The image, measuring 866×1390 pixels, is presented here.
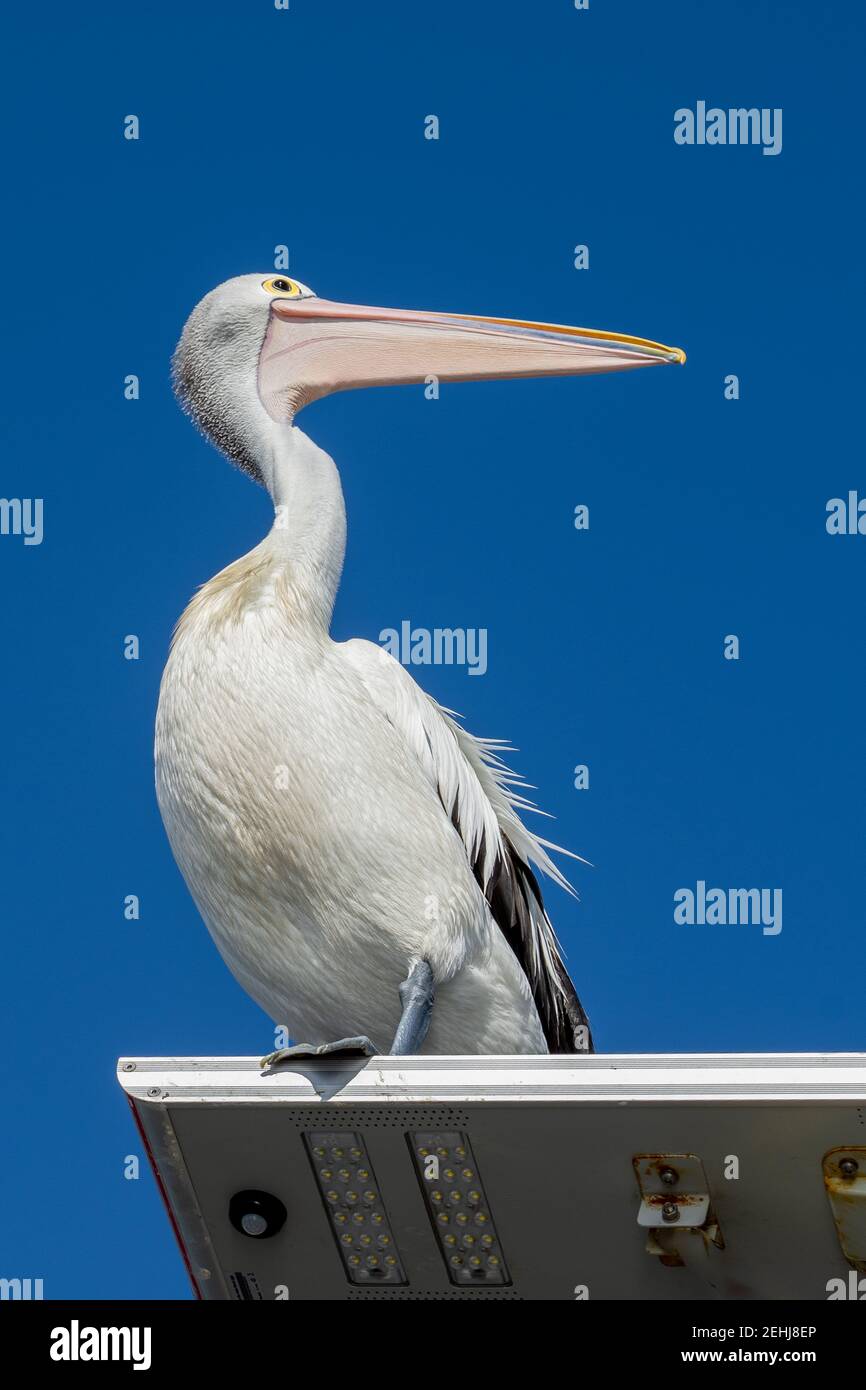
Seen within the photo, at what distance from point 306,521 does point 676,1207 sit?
338cm

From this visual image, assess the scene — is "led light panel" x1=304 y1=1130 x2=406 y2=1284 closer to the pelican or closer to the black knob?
the black knob

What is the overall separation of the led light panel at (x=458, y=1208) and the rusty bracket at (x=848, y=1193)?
2.96 ft

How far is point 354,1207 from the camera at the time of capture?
211 inches

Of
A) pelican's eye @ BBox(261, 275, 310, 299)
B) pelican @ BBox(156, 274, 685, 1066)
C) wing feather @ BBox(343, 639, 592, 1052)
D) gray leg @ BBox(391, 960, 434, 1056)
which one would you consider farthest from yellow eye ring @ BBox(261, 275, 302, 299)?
gray leg @ BBox(391, 960, 434, 1056)

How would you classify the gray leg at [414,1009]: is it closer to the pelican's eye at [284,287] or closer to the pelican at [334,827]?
the pelican at [334,827]

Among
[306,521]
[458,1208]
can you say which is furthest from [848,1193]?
[306,521]

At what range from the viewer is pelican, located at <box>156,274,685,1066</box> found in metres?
6.72

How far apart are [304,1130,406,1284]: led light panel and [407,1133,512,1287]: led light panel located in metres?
0.14

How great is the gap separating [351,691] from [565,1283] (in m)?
2.40

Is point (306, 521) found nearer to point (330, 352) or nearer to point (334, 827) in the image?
point (330, 352)

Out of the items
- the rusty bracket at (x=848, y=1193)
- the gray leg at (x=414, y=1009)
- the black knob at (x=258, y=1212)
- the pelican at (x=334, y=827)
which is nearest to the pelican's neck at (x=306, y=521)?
the pelican at (x=334, y=827)

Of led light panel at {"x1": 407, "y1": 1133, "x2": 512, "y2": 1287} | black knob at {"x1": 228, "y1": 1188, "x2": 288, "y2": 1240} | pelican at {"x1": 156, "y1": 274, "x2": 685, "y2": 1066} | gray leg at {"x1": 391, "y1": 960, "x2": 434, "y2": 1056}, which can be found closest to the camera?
led light panel at {"x1": 407, "y1": 1133, "x2": 512, "y2": 1287}
